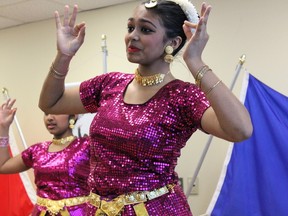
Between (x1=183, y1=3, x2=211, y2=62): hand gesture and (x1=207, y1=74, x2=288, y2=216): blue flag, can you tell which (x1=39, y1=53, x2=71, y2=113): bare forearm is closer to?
(x1=183, y1=3, x2=211, y2=62): hand gesture

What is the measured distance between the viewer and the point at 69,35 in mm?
1118

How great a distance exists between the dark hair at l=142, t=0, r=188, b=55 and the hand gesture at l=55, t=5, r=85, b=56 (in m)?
0.21

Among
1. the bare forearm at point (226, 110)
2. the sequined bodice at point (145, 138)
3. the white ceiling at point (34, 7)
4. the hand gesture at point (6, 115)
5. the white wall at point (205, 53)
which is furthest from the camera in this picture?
the white ceiling at point (34, 7)

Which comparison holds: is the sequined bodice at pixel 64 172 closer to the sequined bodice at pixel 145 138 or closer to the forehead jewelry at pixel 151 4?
the sequined bodice at pixel 145 138

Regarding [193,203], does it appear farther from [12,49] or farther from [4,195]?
[12,49]

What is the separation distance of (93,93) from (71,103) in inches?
2.8

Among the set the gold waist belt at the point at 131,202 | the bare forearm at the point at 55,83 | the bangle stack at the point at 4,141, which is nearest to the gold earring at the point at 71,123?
the bangle stack at the point at 4,141

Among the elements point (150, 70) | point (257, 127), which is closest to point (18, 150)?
point (257, 127)

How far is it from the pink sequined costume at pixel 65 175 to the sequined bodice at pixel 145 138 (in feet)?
3.11

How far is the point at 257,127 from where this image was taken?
6.76ft

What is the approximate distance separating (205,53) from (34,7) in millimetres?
1258

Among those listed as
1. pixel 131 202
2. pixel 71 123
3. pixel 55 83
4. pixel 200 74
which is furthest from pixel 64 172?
pixel 200 74

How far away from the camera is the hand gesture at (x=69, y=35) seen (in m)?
1.10

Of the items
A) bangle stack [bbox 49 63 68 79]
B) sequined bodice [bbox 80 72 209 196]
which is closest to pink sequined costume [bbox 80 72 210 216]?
sequined bodice [bbox 80 72 209 196]
